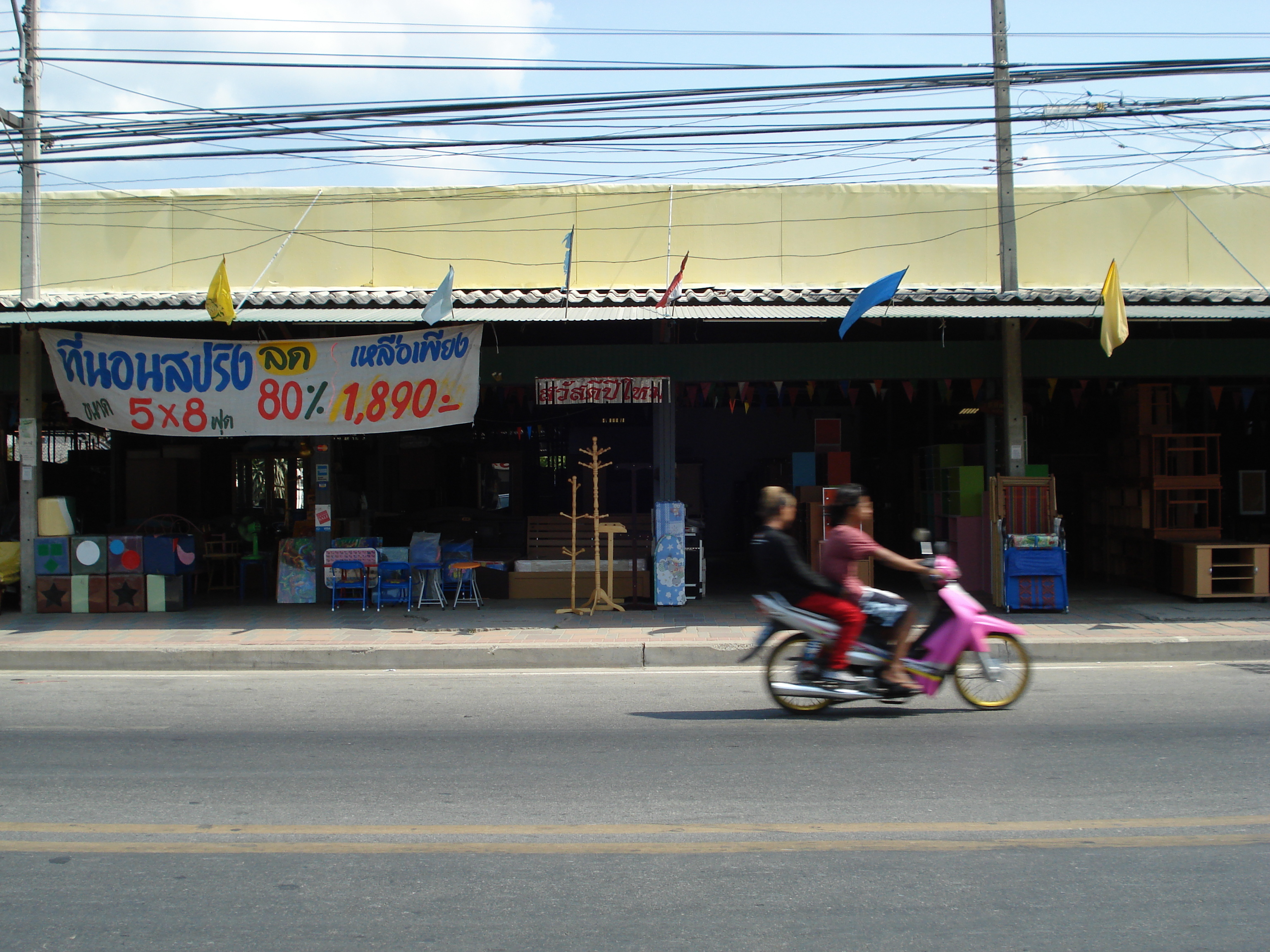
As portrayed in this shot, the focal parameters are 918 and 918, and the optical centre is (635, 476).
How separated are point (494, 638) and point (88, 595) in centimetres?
593

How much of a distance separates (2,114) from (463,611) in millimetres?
8904

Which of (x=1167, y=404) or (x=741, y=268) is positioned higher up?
(x=741, y=268)

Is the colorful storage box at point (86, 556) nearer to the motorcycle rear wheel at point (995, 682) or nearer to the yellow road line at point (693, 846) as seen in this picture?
the yellow road line at point (693, 846)

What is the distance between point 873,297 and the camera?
33.1ft

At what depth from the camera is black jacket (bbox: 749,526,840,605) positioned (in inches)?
268

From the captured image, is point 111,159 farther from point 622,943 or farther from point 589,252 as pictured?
point 622,943

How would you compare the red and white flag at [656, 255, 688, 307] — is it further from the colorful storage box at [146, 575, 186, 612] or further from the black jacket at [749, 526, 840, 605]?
the colorful storage box at [146, 575, 186, 612]

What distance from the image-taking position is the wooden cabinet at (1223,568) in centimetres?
1218

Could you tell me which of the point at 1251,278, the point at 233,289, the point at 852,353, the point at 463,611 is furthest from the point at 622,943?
the point at 1251,278

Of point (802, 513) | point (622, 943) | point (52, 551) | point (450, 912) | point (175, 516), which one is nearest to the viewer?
point (622, 943)

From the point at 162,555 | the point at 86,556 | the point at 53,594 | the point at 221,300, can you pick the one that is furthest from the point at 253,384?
the point at 53,594

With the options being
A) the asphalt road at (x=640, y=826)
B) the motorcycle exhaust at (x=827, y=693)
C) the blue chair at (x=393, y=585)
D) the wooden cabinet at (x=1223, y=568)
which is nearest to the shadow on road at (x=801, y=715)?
the asphalt road at (x=640, y=826)

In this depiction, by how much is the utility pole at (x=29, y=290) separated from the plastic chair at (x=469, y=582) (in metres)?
5.55

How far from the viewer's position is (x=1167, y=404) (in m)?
13.6
